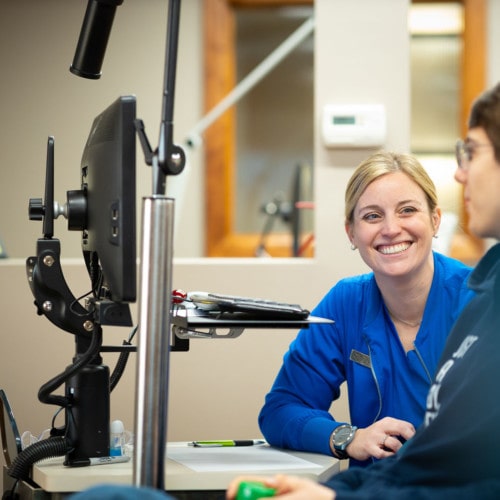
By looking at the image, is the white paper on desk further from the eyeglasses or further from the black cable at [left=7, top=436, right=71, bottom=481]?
the eyeglasses

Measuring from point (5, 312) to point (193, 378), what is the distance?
55cm

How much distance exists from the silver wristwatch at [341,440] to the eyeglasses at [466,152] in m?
0.62

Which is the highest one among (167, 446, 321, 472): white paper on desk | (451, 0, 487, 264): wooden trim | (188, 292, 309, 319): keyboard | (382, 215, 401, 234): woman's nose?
(451, 0, 487, 264): wooden trim

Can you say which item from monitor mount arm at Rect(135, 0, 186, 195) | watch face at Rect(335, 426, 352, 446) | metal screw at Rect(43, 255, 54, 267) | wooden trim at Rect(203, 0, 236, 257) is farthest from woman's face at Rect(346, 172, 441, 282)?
wooden trim at Rect(203, 0, 236, 257)

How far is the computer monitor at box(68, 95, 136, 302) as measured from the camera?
1450 mm

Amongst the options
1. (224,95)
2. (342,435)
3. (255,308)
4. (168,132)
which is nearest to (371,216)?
(342,435)

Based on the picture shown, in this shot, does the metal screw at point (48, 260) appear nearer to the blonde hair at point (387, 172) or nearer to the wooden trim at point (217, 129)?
the blonde hair at point (387, 172)

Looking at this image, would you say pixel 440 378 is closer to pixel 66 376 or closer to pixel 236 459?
pixel 236 459

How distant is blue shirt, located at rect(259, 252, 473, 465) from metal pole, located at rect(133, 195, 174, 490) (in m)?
0.61

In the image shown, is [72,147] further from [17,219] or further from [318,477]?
[318,477]

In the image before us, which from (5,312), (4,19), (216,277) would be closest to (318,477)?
(216,277)

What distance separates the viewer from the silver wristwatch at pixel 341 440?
1786 mm

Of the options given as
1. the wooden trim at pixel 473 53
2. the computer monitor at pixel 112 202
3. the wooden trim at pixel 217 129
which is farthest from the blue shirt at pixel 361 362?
the wooden trim at pixel 217 129

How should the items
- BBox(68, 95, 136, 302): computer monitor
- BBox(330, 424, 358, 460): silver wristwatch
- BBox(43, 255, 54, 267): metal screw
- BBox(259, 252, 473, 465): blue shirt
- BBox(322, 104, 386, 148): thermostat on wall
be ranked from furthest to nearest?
1. BBox(322, 104, 386, 148): thermostat on wall
2. BBox(259, 252, 473, 465): blue shirt
3. BBox(330, 424, 358, 460): silver wristwatch
4. BBox(43, 255, 54, 267): metal screw
5. BBox(68, 95, 136, 302): computer monitor
